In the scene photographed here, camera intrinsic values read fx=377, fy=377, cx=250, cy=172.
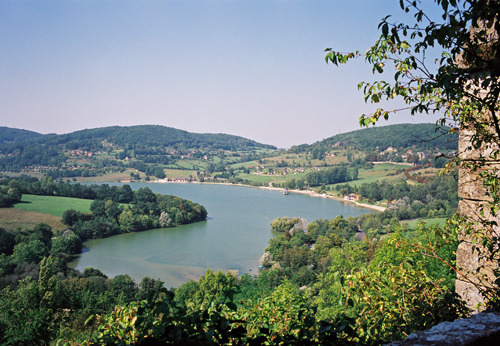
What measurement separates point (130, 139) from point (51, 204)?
3544 inches

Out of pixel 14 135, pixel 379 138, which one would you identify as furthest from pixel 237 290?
pixel 14 135

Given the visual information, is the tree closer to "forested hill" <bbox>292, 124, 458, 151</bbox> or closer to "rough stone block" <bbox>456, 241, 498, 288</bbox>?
"rough stone block" <bbox>456, 241, 498, 288</bbox>

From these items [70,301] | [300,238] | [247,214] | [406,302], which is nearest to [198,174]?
[247,214]

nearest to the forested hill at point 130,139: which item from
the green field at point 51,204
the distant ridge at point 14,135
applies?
the distant ridge at point 14,135

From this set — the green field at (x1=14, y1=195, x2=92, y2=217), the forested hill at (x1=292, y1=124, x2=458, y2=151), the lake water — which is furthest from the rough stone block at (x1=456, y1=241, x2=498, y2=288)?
the forested hill at (x1=292, y1=124, x2=458, y2=151)

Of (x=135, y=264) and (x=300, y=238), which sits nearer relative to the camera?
(x=135, y=264)

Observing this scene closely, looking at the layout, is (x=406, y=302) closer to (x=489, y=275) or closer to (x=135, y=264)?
(x=489, y=275)

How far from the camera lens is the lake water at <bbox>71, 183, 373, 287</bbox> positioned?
2764 cm

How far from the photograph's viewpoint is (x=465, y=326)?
66.6 inches

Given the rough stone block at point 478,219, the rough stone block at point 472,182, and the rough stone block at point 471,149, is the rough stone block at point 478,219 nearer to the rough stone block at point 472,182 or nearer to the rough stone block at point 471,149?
the rough stone block at point 472,182

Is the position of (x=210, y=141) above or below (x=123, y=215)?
above

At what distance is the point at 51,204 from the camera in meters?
44.4

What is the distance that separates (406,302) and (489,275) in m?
0.62

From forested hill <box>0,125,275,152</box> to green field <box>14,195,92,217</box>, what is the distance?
7478 centimetres
